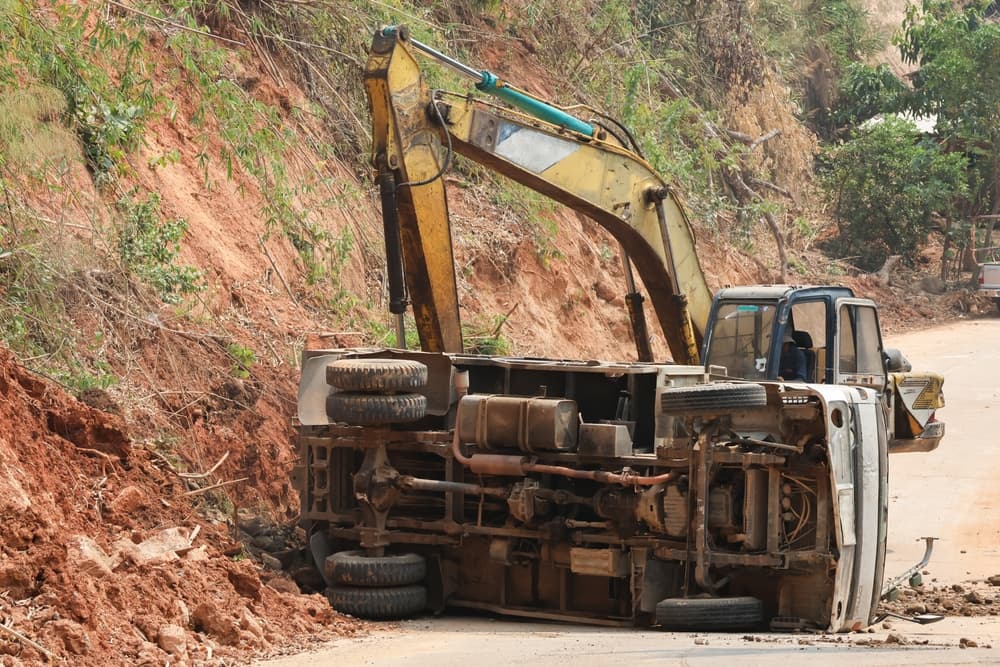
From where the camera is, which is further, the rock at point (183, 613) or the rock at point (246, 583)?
the rock at point (246, 583)

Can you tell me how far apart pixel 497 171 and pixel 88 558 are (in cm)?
502

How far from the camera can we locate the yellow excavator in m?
8.66

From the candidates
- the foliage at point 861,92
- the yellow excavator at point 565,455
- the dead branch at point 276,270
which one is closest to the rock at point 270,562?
the yellow excavator at point 565,455

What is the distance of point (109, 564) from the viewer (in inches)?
309

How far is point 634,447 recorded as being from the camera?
389 inches

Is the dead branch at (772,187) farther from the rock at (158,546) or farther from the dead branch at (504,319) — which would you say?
the rock at (158,546)

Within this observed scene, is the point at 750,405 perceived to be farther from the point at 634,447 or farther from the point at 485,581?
the point at 485,581

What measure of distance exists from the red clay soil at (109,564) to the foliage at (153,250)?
2982 millimetres

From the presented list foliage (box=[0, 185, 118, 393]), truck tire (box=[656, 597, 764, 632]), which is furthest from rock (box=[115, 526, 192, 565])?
truck tire (box=[656, 597, 764, 632])

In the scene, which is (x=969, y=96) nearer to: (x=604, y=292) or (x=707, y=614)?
(x=604, y=292)

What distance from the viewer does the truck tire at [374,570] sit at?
929 centimetres

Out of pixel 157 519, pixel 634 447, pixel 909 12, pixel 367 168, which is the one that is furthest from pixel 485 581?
pixel 909 12

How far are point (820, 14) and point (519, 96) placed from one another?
101 feet

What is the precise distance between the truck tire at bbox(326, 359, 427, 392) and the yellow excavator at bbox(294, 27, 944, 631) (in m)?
0.01
